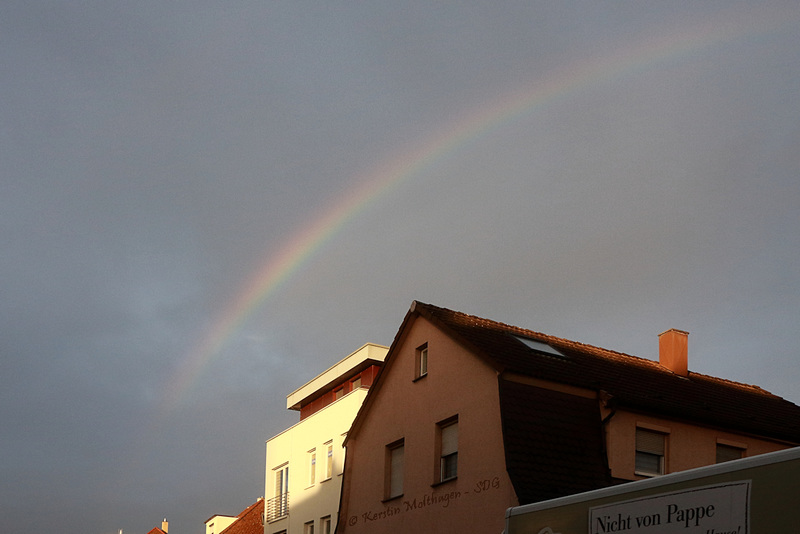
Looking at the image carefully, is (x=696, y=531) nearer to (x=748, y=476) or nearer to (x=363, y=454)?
(x=748, y=476)

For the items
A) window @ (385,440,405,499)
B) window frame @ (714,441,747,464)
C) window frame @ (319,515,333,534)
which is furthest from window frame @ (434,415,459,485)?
window frame @ (319,515,333,534)

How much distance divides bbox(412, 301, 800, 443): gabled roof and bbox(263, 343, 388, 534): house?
11942mm

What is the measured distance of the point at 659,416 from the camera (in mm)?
24766

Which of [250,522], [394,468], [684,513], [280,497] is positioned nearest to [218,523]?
[250,522]

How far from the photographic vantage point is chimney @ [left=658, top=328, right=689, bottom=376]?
31.4 metres

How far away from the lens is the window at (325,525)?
4075 cm

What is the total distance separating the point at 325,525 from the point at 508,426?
20.8m

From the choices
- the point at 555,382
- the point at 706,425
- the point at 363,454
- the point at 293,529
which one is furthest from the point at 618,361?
the point at 293,529

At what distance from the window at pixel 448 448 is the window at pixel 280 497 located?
21508 mm

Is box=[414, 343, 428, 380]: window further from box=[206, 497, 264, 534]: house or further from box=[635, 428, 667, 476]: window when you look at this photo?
box=[206, 497, 264, 534]: house

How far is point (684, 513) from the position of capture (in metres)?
9.11

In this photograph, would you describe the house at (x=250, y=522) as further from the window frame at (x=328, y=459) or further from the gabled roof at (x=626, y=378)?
the gabled roof at (x=626, y=378)

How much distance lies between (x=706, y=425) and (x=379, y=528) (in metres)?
9.43

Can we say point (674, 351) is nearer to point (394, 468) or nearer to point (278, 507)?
point (394, 468)
